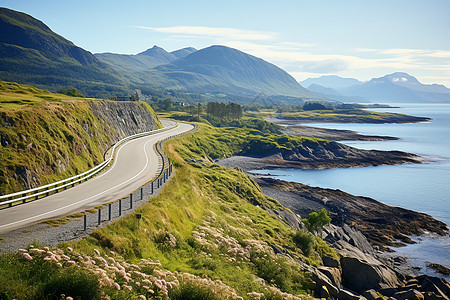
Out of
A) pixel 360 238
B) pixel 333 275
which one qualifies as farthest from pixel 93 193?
pixel 360 238

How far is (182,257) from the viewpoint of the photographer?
63.5 feet

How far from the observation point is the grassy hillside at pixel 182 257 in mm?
12766

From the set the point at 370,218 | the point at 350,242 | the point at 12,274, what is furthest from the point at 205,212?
the point at 370,218

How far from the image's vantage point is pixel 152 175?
1393 inches

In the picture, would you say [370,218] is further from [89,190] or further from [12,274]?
[12,274]

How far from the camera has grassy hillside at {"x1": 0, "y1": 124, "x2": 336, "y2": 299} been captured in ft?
41.9

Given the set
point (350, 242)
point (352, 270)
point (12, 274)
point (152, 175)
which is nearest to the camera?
point (12, 274)

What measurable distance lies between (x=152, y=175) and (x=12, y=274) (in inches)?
911

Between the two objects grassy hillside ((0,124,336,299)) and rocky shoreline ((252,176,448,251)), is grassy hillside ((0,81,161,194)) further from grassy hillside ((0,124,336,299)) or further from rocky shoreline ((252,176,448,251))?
rocky shoreline ((252,176,448,251))

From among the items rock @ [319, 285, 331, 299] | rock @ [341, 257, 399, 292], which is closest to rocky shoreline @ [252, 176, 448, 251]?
rock @ [341, 257, 399, 292]

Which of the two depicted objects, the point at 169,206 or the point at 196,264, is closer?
the point at 196,264

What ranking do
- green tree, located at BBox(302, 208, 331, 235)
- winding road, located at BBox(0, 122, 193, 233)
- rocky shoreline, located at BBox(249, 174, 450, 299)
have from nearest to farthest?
winding road, located at BBox(0, 122, 193, 233)
rocky shoreline, located at BBox(249, 174, 450, 299)
green tree, located at BBox(302, 208, 331, 235)

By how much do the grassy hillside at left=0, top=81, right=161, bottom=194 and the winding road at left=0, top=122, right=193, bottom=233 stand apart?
2.20 metres

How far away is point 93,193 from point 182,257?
11.9m
